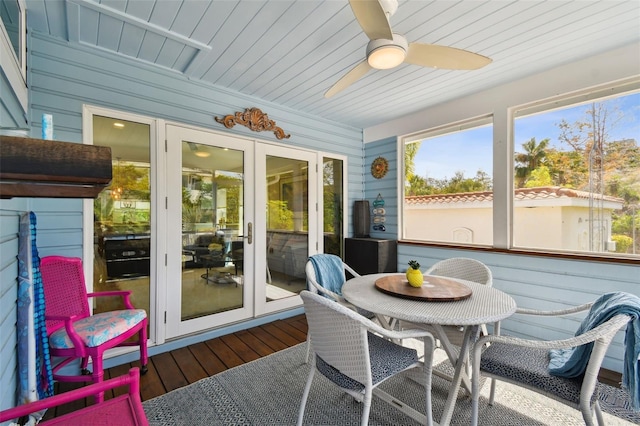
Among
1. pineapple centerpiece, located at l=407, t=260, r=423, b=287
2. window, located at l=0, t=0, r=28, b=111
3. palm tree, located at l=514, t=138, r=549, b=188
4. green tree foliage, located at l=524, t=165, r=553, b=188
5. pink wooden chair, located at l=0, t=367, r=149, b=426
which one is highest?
window, located at l=0, t=0, r=28, b=111

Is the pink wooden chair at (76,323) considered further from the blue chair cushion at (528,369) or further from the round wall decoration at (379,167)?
the round wall decoration at (379,167)

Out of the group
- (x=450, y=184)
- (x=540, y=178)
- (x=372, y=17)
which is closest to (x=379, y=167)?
(x=450, y=184)

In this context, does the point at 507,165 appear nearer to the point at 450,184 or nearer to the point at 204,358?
the point at 450,184

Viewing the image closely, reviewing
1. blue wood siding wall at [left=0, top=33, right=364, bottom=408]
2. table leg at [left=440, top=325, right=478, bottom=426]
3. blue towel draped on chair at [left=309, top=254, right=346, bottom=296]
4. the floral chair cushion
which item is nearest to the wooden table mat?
table leg at [left=440, top=325, right=478, bottom=426]

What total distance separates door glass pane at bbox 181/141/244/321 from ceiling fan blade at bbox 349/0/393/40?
2060 millimetres

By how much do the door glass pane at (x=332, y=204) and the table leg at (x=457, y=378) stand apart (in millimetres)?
2585

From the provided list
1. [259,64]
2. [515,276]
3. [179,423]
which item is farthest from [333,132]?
[179,423]

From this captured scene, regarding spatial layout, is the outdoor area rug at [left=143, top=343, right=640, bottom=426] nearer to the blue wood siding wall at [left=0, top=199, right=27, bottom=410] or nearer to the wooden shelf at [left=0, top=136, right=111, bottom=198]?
the blue wood siding wall at [left=0, top=199, right=27, bottom=410]

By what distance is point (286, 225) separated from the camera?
3.71 metres

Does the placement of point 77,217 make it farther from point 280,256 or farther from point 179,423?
point 280,256

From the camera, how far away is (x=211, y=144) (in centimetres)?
301

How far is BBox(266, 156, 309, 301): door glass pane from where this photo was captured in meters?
3.53

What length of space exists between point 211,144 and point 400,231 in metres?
2.78

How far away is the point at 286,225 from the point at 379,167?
1748 millimetres
